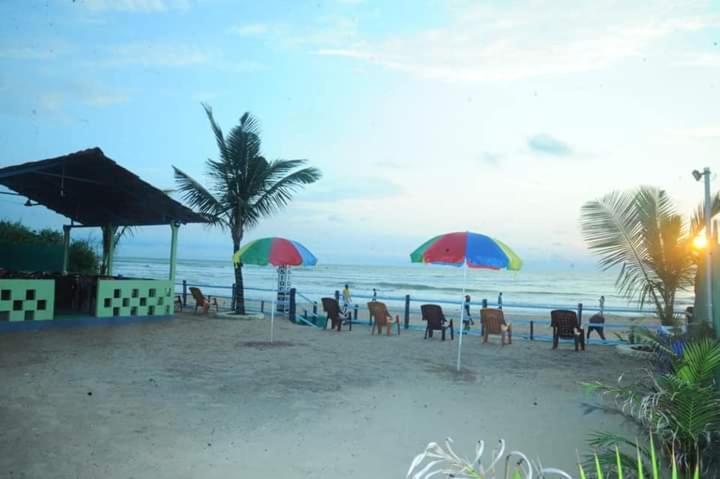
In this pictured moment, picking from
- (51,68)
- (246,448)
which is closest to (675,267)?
(246,448)

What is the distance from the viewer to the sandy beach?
→ 4059mm

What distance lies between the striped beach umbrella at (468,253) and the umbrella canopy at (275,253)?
2.68 meters

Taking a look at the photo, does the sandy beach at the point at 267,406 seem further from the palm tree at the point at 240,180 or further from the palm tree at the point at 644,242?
the palm tree at the point at 240,180

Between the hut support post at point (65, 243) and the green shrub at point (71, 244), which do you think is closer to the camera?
the hut support post at point (65, 243)

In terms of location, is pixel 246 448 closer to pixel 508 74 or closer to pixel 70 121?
pixel 508 74

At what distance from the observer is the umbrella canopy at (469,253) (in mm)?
7828

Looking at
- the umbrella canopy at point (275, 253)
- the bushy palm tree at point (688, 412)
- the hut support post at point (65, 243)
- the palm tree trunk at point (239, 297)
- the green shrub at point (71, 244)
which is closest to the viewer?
the bushy palm tree at point (688, 412)

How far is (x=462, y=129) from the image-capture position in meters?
12.8

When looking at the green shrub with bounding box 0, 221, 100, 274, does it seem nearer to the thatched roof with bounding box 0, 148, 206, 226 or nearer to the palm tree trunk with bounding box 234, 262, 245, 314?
the thatched roof with bounding box 0, 148, 206, 226

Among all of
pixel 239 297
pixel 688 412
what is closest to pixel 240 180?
pixel 239 297

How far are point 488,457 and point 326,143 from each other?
12.0 metres

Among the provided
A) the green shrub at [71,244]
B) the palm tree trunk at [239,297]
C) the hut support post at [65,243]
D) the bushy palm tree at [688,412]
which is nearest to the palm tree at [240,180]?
the palm tree trunk at [239,297]

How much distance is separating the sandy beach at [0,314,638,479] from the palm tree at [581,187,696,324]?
137 centimetres

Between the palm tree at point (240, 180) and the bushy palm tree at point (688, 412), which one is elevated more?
the palm tree at point (240, 180)
